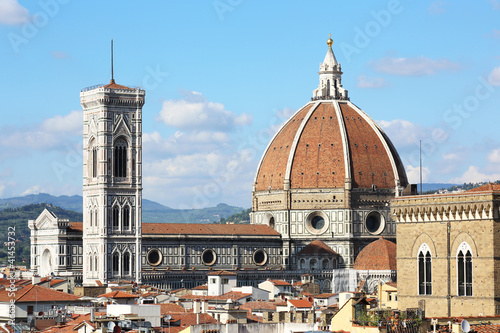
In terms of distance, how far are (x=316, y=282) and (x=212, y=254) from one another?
1147 cm

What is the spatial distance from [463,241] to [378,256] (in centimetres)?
8457

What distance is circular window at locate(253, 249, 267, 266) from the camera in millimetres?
140875

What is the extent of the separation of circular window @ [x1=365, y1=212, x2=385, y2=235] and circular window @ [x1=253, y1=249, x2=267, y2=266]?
12753mm

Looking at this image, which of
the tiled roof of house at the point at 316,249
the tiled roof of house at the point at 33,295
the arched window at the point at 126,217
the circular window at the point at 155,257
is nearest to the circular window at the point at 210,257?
the circular window at the point at 155,257

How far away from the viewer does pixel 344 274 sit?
13900 centimetres

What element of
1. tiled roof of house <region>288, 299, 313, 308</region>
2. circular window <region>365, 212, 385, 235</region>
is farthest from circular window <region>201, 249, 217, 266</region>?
tiled roof of house <region>288, 299, 313, 308</region>

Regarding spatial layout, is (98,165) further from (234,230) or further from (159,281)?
(234,230)

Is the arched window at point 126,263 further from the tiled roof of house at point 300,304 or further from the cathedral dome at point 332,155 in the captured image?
the tiled roof of house at point 300,304

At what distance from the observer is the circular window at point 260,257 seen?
462 feet

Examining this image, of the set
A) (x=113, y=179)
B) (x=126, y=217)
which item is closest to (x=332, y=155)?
(x=126, y=217)

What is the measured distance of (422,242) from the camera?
5056 cm

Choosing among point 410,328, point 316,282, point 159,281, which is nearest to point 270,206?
point 316,282

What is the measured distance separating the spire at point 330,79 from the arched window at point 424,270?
106111mm

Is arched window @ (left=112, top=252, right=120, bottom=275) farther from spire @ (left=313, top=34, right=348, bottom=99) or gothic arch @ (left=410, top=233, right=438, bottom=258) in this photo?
gothic arch @ (left=410, top=233, right=438, bottom=258)
